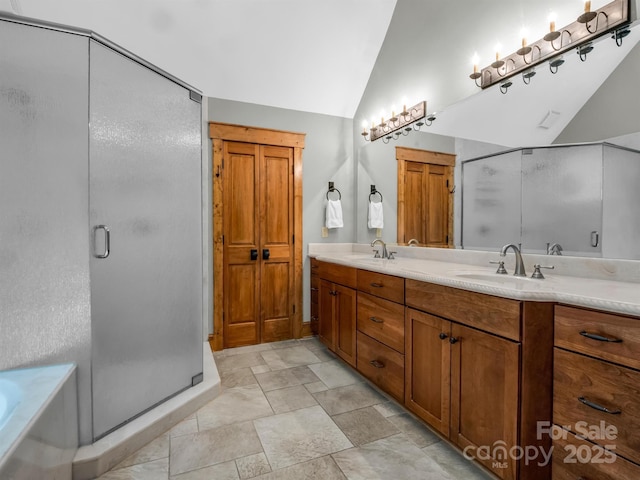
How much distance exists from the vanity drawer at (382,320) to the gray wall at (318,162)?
1.23 m

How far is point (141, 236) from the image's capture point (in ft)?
5.73

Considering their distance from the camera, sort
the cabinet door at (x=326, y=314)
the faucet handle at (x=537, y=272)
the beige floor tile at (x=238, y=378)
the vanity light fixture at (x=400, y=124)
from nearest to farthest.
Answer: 1. the faucet handle at (x=537, y=272)
2. the beige floor tile at (x=238, y=378)
3. the vanity light fixture at (x=400, y=124)
4. the cabinet door at (x=326, y=314)

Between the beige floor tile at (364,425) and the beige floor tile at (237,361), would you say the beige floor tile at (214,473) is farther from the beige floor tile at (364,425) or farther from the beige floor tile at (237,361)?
the beige floor tile at (237,361)

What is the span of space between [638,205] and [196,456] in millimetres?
2332

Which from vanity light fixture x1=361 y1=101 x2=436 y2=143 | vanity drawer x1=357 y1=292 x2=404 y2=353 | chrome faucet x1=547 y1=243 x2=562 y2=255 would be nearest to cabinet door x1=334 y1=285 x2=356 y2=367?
vanity drawer x1=357 y1=292 x2=404 y2=353

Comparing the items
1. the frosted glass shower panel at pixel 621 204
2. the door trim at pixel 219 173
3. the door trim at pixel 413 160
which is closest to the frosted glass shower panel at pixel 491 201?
the door trim at pixel 413 160

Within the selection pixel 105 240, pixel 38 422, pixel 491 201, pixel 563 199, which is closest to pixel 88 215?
pixel 105 240

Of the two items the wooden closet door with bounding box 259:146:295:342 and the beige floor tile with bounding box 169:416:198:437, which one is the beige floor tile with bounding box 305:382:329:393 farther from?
the wooden closet door with bounding box 259:146:295:342

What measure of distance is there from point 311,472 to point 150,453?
81 cm

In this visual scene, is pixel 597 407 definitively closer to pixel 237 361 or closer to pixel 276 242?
pixel 237 361

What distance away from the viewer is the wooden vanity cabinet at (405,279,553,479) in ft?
4.02

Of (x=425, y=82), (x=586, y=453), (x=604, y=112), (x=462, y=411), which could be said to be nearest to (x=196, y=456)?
(x=462, y=411)

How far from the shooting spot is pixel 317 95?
3.33 meters

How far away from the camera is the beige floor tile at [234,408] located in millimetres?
1932
